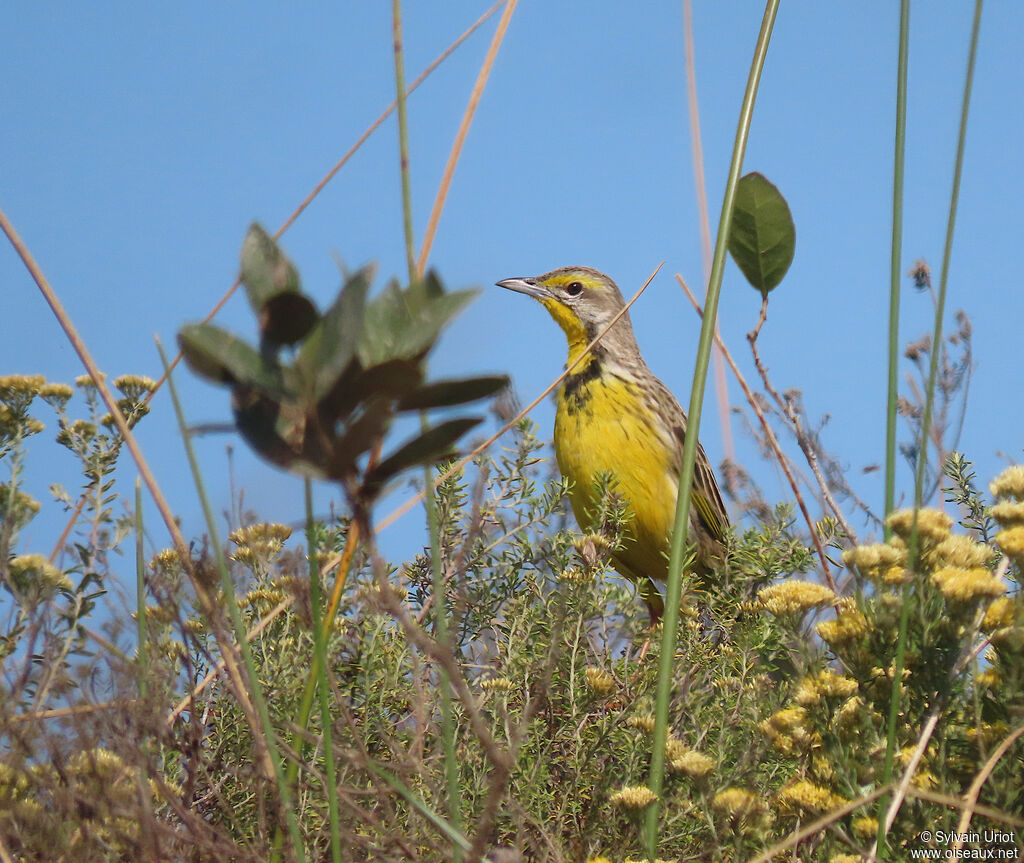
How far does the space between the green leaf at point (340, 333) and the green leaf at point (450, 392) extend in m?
0.06

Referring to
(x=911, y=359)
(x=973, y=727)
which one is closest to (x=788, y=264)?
(x=973, y=727)

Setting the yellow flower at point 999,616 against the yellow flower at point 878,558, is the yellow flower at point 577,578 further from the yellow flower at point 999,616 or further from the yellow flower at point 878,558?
the yellow flower at point 999,616

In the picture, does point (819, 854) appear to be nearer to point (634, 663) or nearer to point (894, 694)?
point (894, 694)

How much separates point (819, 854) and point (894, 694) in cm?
35

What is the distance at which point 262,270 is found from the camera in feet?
2.81

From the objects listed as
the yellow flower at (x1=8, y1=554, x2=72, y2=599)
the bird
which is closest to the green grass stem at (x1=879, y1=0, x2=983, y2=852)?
the yellow flower at (x1=8, y1=554, x2=72, y2=599)

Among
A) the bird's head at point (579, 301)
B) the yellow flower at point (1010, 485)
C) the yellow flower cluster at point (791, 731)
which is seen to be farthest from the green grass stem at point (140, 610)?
the bird's head at point (579, 301)

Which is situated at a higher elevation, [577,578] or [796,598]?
[577,578]

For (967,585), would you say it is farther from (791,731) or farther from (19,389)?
(19,389)

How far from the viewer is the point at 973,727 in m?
1.84

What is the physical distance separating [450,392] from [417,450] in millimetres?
63

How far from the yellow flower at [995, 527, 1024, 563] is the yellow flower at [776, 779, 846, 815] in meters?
0.49

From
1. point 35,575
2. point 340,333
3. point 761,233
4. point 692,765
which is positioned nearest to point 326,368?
point 340,333

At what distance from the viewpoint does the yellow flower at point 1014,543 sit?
5.89 ft
